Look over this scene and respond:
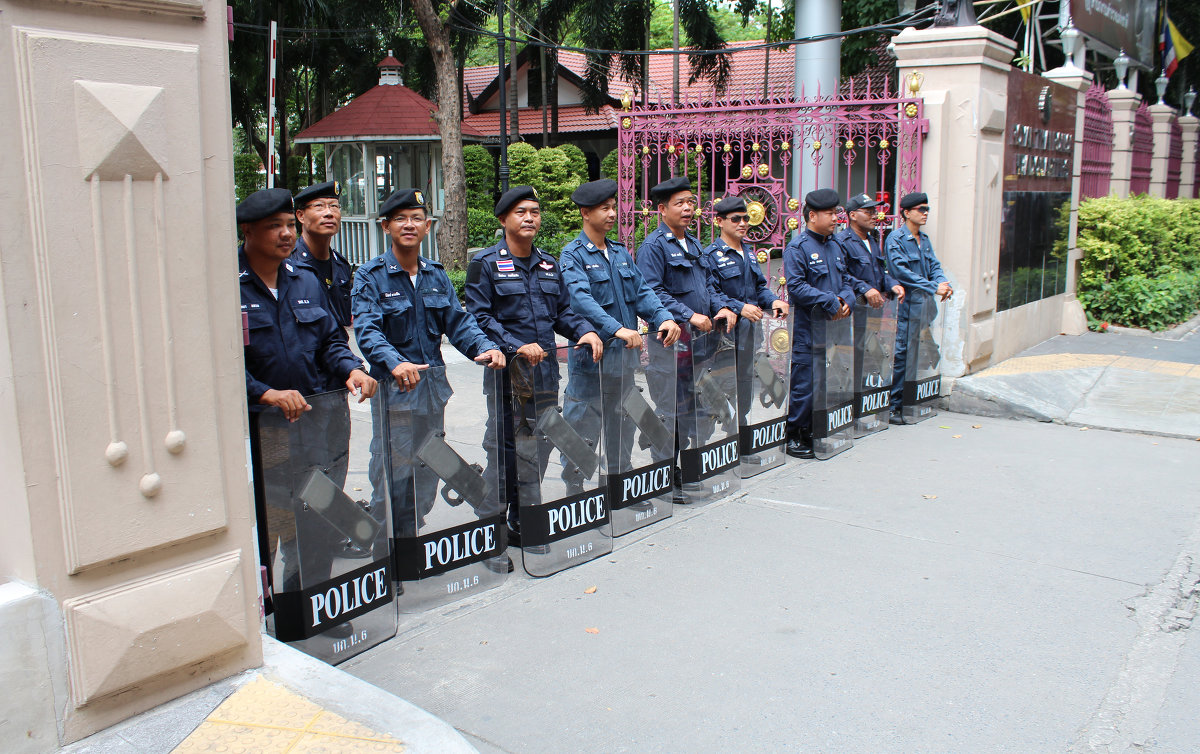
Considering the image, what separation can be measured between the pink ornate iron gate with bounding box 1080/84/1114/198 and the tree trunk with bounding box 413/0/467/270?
893 centimetres

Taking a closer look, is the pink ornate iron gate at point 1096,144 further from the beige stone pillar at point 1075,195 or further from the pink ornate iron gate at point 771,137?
the pink ornate iron gate at point 771,137

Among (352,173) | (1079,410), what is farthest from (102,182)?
(352,173)

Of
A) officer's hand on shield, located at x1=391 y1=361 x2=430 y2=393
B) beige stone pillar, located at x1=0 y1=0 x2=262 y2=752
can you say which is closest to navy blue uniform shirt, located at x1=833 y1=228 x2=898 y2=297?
officer's hand on shield, located at x1=391 y1=361 x2=430 y2=393

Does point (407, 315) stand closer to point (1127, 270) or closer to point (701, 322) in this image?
point (701, 322)

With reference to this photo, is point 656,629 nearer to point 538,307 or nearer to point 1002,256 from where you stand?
point 538,307

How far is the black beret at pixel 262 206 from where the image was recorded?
13.0 feet

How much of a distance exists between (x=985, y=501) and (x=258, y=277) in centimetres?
429

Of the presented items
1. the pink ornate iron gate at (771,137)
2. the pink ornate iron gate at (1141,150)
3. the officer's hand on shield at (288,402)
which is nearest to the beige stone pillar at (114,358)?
the officer's hand on shield at (288,402)

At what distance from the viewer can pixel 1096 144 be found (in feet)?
41.1

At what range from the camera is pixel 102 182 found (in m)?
2.51

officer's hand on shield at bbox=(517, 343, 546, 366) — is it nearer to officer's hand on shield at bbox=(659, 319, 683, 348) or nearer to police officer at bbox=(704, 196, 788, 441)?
officer's hand on shield at bbox=(659, 319, 683, 348)

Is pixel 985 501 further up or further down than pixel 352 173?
further down

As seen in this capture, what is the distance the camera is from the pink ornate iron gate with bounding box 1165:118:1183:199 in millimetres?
16955

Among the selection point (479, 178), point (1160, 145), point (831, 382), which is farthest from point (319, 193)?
point (479, 178)
